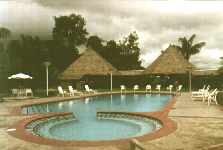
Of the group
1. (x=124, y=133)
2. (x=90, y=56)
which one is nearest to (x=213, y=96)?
(x=124, y=133)

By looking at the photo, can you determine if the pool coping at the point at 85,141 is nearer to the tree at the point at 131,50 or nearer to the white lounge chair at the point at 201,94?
the white lounge chair at the point at 201,94

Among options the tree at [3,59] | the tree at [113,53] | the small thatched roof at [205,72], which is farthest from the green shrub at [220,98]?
the tree at [113,53]

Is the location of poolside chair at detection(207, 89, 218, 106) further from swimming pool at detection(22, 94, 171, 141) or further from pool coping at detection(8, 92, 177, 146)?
swimming pool at detection(22, 94, 171, 141)

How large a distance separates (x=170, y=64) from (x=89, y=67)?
27.8 ft

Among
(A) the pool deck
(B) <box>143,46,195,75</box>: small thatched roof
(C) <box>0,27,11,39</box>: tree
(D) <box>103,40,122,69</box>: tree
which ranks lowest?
(A) the pool deck

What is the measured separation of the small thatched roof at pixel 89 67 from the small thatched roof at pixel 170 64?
164 inches

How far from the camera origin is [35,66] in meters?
37.7

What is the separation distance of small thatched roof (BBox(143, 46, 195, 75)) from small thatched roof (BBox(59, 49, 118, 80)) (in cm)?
417

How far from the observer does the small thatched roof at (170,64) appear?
3234cm

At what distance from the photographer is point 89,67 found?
3456cm

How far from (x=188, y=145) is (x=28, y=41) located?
34139 millimetres

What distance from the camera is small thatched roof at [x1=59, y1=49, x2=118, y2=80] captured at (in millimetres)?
33969

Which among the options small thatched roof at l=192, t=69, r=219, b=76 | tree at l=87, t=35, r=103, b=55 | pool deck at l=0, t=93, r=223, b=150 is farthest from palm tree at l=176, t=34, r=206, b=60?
pool deck at l=0, t=93, r=223, b=150

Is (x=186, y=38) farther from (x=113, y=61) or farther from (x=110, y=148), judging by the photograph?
(x=110, y=148)
